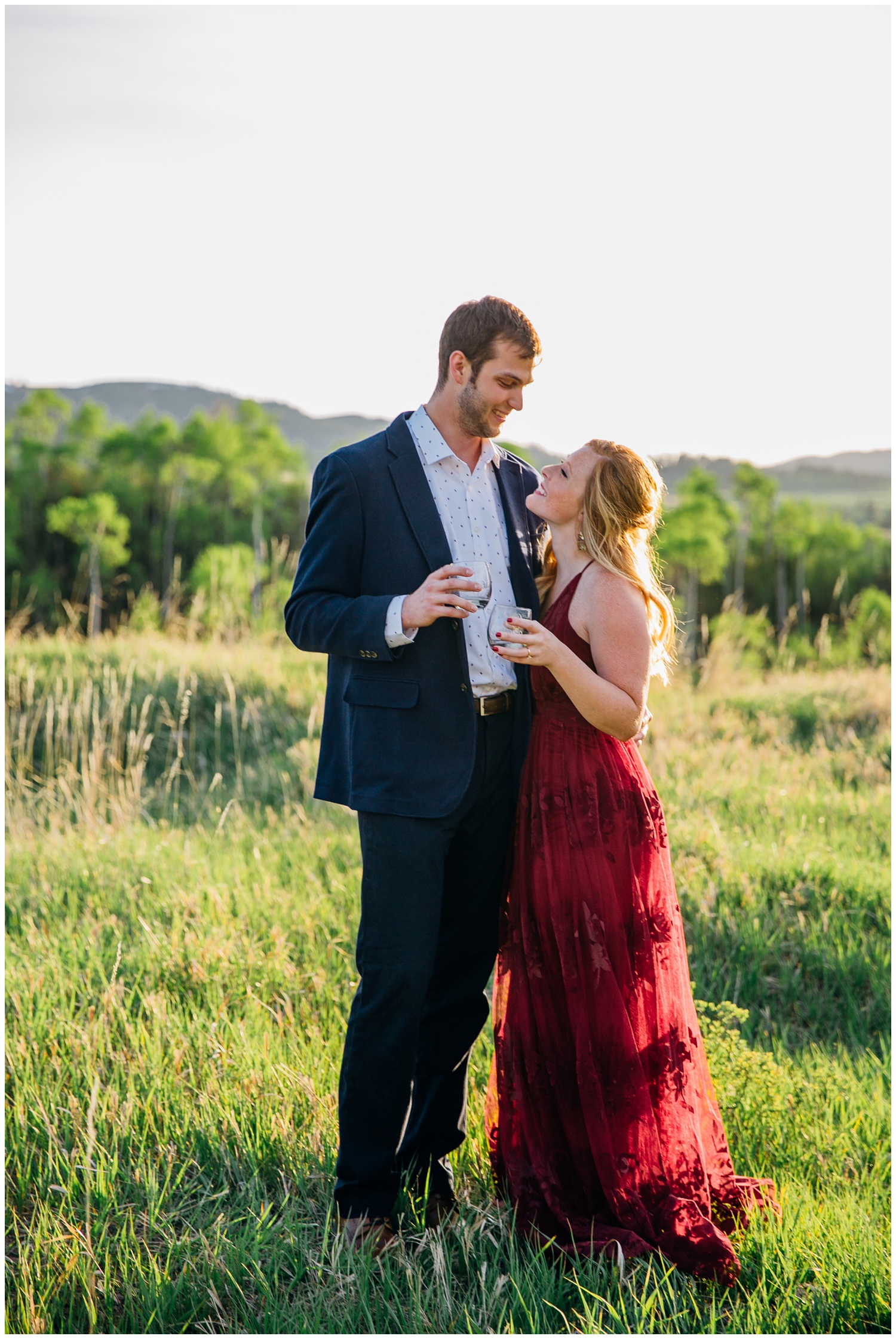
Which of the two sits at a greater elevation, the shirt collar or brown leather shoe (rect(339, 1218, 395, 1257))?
the shirt collar

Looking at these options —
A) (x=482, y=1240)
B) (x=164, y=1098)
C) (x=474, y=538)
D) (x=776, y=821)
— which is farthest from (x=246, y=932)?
(x=776, y=821)

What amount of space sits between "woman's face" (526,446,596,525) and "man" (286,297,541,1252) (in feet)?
0.68

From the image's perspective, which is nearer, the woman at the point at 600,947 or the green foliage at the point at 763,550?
the woman at the point at 600,947

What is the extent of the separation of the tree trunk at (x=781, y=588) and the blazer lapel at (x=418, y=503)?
64.6 m

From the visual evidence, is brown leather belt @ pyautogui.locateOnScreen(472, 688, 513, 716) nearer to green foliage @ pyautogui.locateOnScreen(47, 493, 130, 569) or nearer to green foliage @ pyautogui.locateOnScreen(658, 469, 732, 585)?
green foliage @ pyautogui.locateOnScreen(47, 493, 130, 569)

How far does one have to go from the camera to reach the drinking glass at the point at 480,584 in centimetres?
262

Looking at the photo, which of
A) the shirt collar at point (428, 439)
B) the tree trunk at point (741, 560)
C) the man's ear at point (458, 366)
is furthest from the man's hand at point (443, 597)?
the tree trunk at point (741, 560)

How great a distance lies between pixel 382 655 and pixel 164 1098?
1.79 metres

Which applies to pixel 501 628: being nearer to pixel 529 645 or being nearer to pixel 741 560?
pixel 529 645

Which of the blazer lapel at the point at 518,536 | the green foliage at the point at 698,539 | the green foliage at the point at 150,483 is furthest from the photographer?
the green foliage at the point at 698,539

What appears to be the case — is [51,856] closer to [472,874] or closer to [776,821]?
[472,874]

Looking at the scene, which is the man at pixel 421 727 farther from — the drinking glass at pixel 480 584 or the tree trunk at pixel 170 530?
the tree trunk at pixel 170 530

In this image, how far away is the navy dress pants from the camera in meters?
2.85

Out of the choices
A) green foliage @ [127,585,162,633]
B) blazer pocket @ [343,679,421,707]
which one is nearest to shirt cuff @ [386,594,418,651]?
blazer pocket @ [343,679,421,707]
